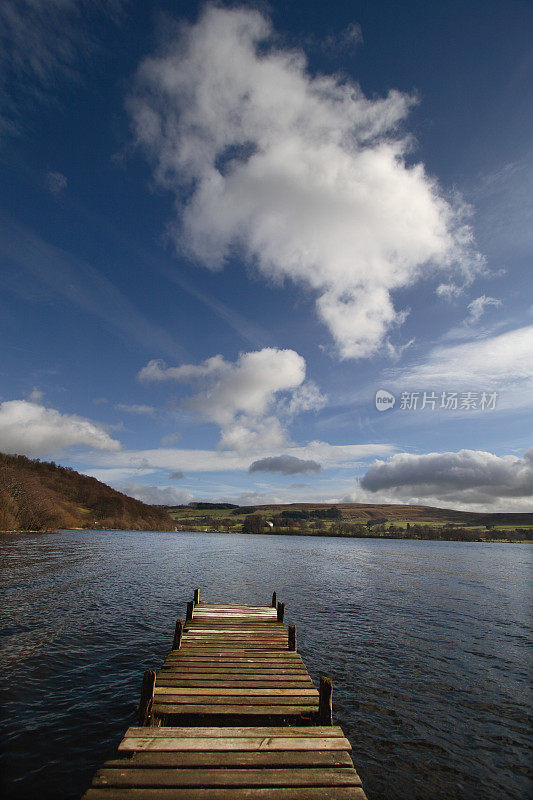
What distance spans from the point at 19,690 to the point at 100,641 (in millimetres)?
6291

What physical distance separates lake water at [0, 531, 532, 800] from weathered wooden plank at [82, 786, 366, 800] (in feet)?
15.1

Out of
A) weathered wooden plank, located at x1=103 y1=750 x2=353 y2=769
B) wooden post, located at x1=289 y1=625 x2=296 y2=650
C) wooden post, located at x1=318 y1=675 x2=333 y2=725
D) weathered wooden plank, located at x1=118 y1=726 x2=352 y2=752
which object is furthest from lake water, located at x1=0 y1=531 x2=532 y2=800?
weathered wooden plank, located at x1=103 y1=750 x2=353 y2=769

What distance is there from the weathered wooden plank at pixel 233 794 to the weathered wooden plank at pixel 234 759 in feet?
1.77

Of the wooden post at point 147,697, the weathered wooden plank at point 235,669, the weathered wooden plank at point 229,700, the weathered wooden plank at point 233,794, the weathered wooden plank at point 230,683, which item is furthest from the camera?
the weathered wooden plank at point 235,669

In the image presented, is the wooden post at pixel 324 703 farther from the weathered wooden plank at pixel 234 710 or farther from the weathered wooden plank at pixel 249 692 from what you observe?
the weathered wooden plank at pixel 249 692

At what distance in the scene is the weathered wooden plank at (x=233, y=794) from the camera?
6266 millimetres

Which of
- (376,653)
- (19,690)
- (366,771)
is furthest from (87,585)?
(366,771)

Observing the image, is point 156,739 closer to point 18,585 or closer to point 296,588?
point 18,585

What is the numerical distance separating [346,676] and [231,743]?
11.8 meters

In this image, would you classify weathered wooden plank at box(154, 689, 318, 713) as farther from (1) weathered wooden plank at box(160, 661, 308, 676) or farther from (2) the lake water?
(2) the lake water

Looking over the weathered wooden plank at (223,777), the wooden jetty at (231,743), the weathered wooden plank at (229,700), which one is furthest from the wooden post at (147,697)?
the weathered wooden plank at (223,777)

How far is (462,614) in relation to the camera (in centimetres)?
Result: 3203

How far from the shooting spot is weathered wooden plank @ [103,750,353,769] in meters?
7.04

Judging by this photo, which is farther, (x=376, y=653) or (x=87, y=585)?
(x=87, y=585)
